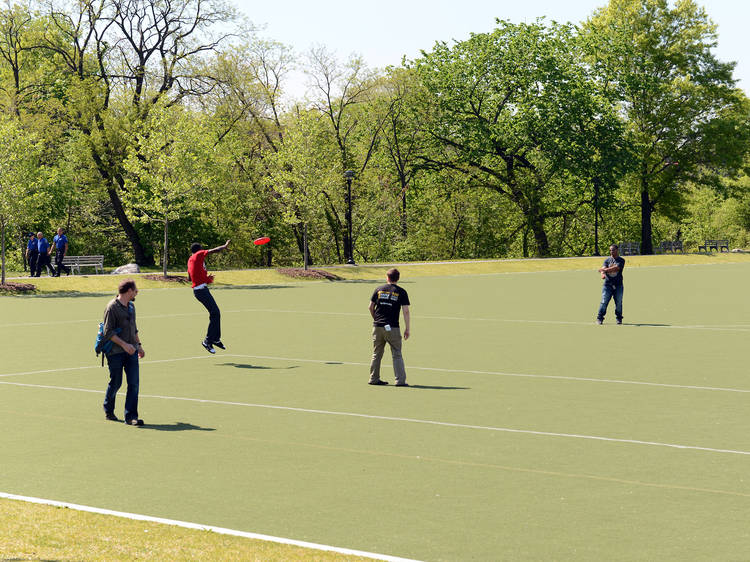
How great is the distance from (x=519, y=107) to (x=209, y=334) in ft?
174

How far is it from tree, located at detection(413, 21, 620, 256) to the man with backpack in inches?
2259

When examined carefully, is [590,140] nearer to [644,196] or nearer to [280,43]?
[644,196]

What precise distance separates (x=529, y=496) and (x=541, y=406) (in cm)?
419

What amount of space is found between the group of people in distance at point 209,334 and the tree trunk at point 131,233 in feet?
114

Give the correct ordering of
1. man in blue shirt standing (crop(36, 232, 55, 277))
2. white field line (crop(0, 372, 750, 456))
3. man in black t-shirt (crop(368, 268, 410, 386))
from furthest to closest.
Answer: man in blue shirt standing (crop(36, 232, 55, 277)) → man in black t-shirt (crop(368, 268, 410, 386)) → white field line (crop(0, 372, 750, 456))

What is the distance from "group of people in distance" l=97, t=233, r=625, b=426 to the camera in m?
10.8

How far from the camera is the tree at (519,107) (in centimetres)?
6644

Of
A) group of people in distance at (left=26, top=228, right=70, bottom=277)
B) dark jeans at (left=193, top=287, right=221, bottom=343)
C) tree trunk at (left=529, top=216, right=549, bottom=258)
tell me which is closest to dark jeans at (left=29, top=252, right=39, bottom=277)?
group of people in distance at (left=26, top=228, right=70, bottom=277)

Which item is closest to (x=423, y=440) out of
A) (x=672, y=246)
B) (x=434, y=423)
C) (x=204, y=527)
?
(x=434, y=423)

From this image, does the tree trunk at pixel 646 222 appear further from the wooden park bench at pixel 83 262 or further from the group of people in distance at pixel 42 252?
the group of people in distance at pixel 42 252

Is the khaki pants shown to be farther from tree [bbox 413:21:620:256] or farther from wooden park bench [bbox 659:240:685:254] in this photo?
wooden park bench [bbox 659:240:685:254]

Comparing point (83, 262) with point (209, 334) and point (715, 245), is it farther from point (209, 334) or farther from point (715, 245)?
point (715, 245)

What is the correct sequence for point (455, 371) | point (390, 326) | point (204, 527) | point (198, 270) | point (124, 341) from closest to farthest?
1. point (204, 527)
2. point (124, 341)
3. point (390, 326)
4. point (455, 371)
5. point (198, 270)

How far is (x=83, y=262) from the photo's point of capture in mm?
46188
